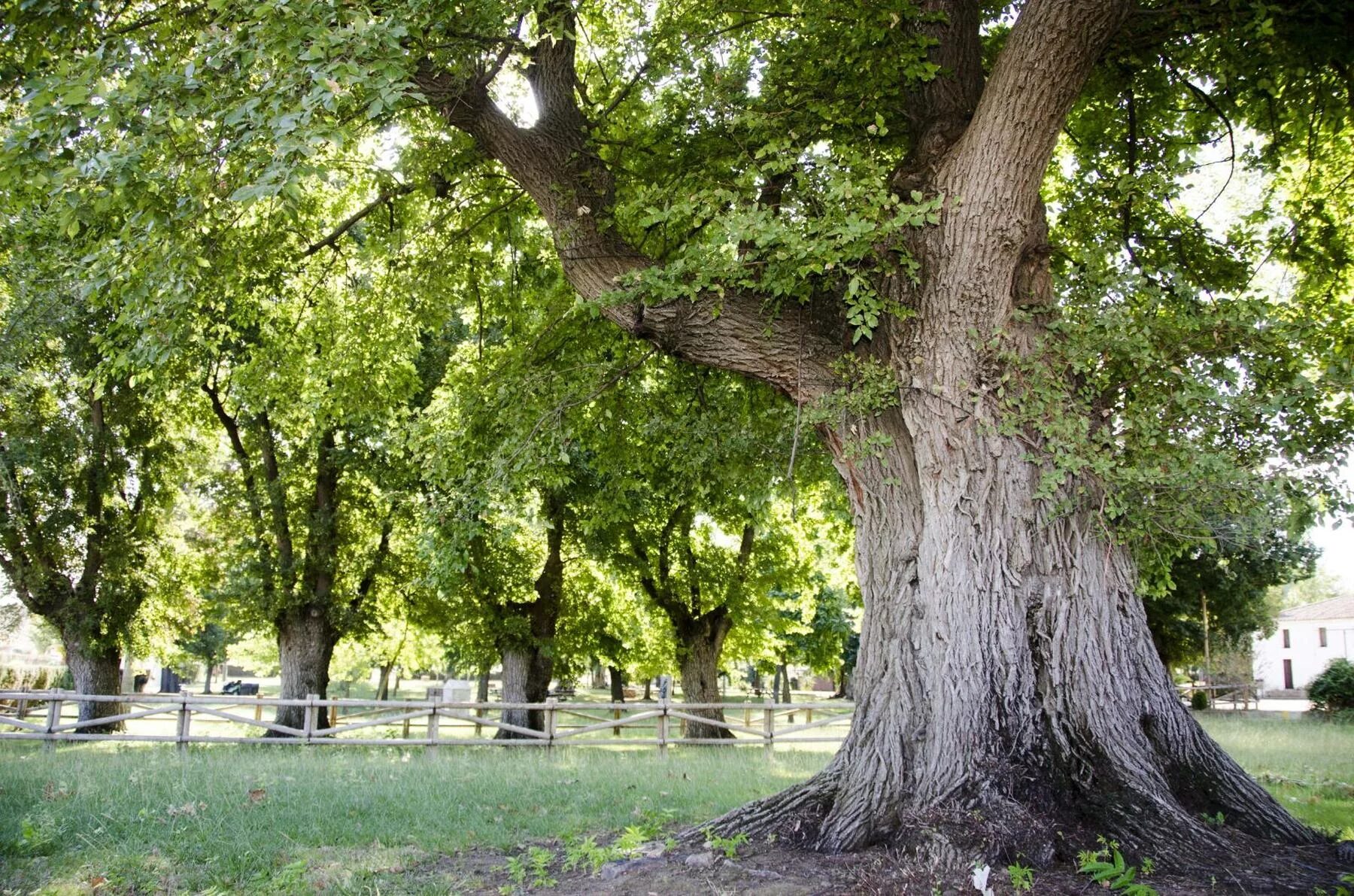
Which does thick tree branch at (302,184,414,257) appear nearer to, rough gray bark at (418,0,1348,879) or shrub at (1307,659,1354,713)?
rough gray bark at (418,0,1348,879)

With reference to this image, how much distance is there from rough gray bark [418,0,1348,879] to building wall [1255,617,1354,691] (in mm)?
59921

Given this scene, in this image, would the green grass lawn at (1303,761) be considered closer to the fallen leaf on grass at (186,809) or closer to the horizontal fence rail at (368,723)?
the horizontal fence rail at (368,723)

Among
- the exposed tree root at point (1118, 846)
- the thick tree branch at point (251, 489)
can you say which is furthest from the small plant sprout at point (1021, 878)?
the thick tree branch at point (251, 489)

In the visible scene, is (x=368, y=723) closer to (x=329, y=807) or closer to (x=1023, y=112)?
(x=329, y=807)

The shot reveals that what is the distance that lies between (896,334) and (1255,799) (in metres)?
3.97

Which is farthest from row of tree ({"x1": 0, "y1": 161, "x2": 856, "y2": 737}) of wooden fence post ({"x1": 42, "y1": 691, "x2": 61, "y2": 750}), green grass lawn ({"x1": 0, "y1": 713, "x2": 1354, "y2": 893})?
green grass lawn ({"x1": 0, "y1": 713, "x2": 1354, "y2": 893})

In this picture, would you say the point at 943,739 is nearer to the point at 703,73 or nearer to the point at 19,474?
the point at 703,73

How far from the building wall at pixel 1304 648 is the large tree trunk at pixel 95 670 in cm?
6000

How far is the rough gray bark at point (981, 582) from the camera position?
5711 millimetres

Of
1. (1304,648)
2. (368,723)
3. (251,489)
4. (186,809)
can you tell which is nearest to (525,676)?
(368,723)

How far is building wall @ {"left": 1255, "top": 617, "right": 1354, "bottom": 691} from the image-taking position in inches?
2212

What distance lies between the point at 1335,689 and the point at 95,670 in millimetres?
32902

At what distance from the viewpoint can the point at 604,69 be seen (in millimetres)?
10758

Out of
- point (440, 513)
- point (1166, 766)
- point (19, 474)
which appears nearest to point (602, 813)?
point (440, 513)
